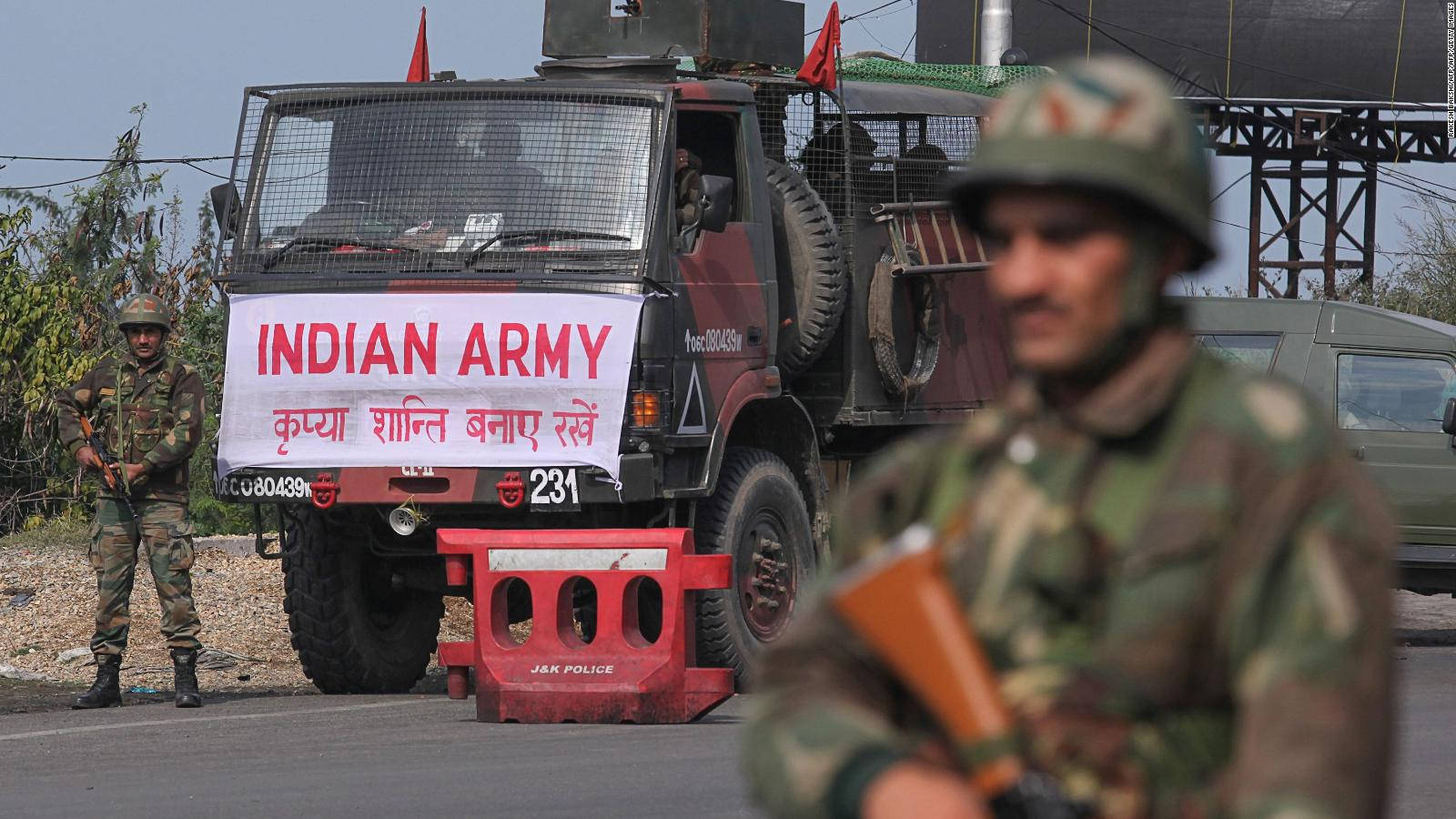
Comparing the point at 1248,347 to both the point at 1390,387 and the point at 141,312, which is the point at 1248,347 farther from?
the point at 141,312

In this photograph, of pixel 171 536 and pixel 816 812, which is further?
pixel 171 536

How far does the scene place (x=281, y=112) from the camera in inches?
417

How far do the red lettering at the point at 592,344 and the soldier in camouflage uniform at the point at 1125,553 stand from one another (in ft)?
25.0

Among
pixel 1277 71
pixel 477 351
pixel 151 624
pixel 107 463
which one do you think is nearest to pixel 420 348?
pixel 477 351

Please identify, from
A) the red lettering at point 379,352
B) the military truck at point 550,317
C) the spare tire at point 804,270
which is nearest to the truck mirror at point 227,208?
the military truck at point 550,317

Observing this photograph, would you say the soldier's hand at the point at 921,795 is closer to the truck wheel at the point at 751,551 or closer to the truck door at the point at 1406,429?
the truck wheel at the point at 751,551

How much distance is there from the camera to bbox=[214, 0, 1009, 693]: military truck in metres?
9.70

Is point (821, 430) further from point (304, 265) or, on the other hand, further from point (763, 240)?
point (304, 265)

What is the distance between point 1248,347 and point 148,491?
657 cm

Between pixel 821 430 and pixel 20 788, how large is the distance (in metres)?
5.38

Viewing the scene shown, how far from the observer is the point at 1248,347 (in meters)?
13.1

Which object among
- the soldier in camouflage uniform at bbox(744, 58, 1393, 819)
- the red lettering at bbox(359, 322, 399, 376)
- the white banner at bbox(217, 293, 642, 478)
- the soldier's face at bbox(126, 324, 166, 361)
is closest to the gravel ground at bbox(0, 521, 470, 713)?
the soldier's face at bbox(126, 324, 166, 361)

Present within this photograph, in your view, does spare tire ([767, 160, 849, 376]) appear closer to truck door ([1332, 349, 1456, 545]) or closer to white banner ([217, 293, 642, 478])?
white banner ([217, 293, 642, 478])

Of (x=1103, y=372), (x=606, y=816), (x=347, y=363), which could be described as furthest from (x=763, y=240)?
(x=1103, y=372)
